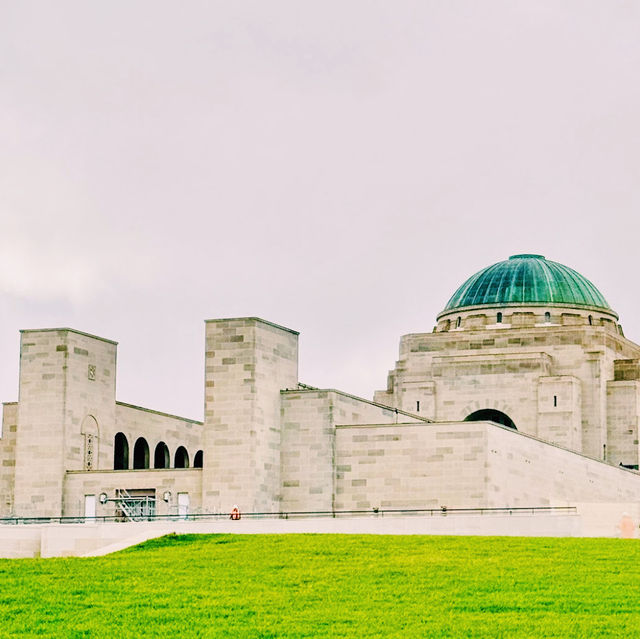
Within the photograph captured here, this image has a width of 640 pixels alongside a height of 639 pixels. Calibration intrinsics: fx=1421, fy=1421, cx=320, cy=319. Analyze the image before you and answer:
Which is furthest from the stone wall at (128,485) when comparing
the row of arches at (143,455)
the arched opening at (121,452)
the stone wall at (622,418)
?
the stone wall at (622,418)

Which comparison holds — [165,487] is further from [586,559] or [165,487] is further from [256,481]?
[586,559]

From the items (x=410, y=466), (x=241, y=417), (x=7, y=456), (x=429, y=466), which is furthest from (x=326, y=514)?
(x=7, y=456)

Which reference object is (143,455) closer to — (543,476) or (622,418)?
(543,476)

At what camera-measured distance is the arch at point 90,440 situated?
5759cm

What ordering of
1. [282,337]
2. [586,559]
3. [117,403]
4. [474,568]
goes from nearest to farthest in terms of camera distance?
1. [474,568]
2. [586,559]
3. [282,337]
4. [117,403]

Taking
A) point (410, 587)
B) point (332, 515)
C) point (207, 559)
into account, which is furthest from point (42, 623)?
point (332, 515)

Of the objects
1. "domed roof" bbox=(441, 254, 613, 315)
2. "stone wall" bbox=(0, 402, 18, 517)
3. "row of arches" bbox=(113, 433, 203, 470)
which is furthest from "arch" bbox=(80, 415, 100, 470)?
"domed roof" bbox=(441, 254, 613, 315)

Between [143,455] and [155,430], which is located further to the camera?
[155,430]

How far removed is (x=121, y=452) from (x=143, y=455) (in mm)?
2583

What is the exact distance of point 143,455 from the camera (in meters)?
65.3

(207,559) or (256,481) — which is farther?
(256,481)

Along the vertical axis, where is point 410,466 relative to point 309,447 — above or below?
below

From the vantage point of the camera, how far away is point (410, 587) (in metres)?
27.5

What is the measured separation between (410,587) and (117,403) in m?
35.5
